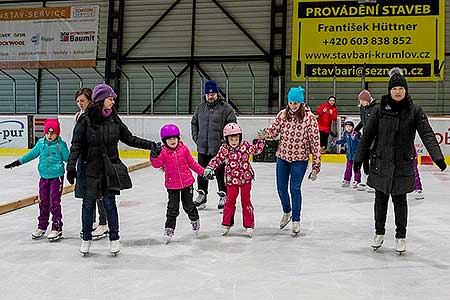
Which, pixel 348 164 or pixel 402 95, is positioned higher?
pixel 402 95

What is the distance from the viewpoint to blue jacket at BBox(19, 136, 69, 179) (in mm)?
4578

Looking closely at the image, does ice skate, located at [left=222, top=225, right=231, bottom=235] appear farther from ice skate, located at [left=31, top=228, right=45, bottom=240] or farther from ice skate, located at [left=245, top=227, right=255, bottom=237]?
ice skate, located at [left=31, top=228, right=45, bottom=240]

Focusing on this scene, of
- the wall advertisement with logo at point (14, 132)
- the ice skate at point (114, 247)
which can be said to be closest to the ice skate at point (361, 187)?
the ice skate at point (114, 247)

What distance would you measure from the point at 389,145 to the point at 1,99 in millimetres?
17055

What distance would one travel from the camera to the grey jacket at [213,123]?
5.94m

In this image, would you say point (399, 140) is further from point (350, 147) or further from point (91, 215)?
point (350, 147)

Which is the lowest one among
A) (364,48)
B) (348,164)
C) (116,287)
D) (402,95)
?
(116,287)

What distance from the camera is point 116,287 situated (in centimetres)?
341

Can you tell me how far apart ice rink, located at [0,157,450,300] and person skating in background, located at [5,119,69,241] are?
274 millimetres

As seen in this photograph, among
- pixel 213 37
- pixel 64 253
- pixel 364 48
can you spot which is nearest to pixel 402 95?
pixel 64 253

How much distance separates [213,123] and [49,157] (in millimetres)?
1944

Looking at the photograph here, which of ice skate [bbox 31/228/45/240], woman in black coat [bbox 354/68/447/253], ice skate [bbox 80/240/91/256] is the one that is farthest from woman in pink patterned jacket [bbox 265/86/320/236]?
ice skate [bbox 31/228/45/240]

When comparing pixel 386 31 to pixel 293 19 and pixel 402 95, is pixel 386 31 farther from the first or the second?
pixel 402 95

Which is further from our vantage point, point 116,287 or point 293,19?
point 293,19
